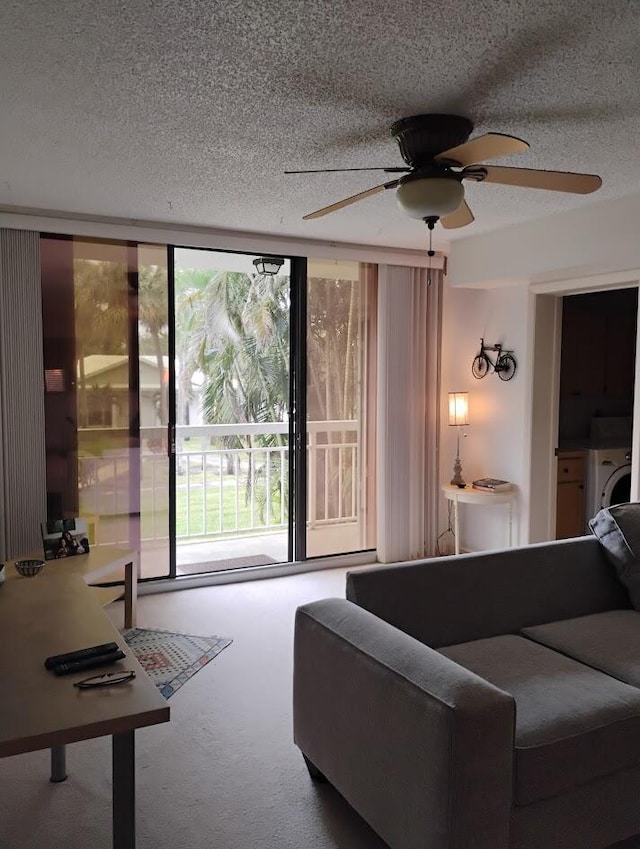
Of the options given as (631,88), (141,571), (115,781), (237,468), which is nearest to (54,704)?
(115,781)

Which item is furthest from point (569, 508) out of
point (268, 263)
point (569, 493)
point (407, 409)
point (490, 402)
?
point (268, 263)

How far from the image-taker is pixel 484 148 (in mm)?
2178

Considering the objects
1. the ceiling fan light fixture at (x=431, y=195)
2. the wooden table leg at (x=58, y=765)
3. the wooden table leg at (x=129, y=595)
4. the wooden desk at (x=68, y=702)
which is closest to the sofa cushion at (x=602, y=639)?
the wooden desk at (x=68, y=702)

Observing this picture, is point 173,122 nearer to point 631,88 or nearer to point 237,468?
point 631,88

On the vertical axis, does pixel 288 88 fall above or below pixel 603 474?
above

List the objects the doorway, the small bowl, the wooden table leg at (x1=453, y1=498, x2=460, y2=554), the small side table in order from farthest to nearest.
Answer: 1. the wooden table leg at (x1=453, y1=498, x2=460, y2=554)
2. the small side table
3. the doorway
4. the small bowl

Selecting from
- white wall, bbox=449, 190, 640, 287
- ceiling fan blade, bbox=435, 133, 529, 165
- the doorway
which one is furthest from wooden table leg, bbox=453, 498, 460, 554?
ceiling fan blade, bbox=435, 133, 529, 165

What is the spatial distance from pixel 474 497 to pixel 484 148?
3.03m

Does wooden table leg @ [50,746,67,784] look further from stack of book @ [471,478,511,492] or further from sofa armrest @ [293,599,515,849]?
stack of book @ [471,478,511,492]

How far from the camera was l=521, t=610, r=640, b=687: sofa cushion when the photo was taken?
2350 millimetres

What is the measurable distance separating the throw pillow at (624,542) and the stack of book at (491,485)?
68.4 inches

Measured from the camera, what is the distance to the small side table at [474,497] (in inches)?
189

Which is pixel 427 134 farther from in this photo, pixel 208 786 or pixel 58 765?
pixel 58 765

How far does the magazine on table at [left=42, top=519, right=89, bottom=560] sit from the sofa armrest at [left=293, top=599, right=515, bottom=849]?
6.45 ft
